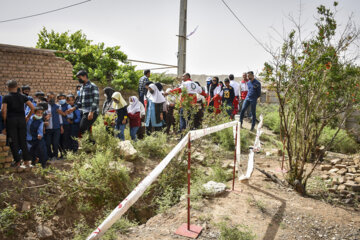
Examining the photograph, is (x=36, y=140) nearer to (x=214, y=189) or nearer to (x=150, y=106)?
(x=150, y=106)

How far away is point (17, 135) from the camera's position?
14.8ft

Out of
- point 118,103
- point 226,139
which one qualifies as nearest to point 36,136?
point 118,103

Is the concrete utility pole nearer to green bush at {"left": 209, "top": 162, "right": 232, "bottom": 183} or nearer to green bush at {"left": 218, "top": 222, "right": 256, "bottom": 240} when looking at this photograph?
green bush at {"left": 209, "top": 162, "right": 232, "bottom": 183}

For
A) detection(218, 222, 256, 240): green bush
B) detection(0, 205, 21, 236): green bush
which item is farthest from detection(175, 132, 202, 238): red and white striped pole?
detection(0, 205, 21, 236): green bush

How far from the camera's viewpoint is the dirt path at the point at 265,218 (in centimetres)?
301

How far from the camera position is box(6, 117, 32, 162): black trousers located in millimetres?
4422

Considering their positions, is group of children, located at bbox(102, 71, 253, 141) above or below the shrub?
above

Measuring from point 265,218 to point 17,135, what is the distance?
13.8 ft

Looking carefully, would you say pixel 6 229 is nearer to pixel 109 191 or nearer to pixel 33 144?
pixel 109 191

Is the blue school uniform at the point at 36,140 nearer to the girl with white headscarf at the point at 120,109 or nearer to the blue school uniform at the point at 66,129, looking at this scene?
the blue school uniform at the point at 66,129

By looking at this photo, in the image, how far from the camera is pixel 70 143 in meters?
5.58

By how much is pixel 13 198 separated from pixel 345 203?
16.6ft

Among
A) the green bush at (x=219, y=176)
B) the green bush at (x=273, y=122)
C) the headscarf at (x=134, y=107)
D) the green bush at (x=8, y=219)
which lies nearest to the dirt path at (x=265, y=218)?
the green bush at (x=219, y=176)

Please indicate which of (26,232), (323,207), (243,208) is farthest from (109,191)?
(323,207)
